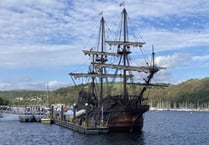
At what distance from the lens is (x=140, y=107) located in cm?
7512

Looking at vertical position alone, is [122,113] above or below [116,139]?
above

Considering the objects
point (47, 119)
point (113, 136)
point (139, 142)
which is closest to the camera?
point (139, 142)

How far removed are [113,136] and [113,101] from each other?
7797 mm

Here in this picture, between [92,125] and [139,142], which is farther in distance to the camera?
[92,125]

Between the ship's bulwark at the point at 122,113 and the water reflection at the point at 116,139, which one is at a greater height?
the ship's bulwark at the point at 122,113

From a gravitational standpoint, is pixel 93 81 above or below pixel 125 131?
above

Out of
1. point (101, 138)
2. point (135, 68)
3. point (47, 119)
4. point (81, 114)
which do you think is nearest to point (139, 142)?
point (101, 138)

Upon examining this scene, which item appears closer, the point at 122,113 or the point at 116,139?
the point at 116,139

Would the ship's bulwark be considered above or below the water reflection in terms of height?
above

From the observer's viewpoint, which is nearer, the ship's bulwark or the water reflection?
the water reflection

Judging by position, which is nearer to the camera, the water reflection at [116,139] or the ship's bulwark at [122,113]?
the water reflection at [116,139]

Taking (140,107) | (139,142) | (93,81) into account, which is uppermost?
(93,81)

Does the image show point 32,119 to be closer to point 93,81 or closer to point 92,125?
point 93,81

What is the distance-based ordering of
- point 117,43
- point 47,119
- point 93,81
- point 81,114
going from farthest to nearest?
point 47,119 → point 93,81 → point 81,114 → point 117,43
